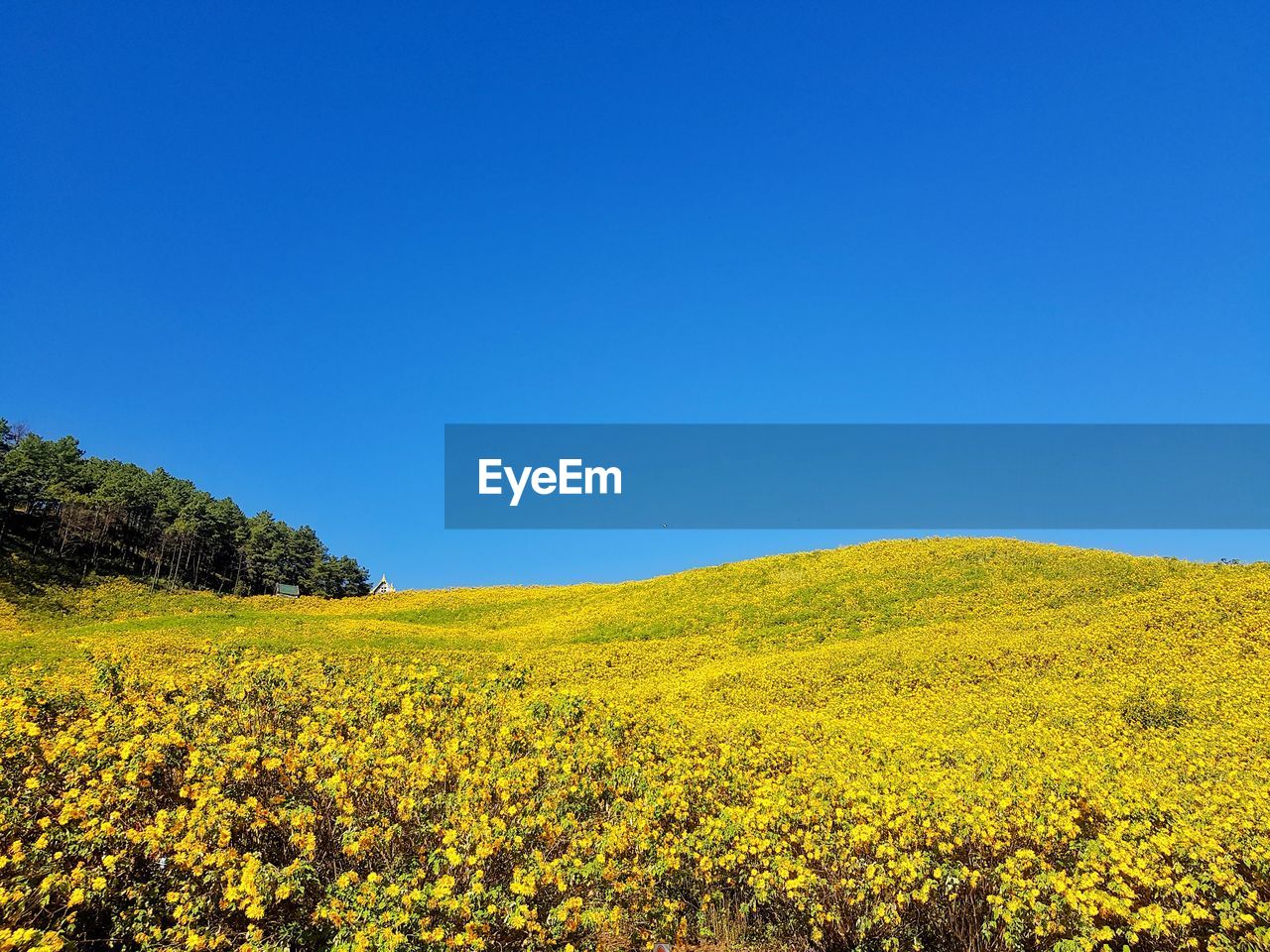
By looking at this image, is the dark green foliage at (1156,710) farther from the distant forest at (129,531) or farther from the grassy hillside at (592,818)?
the distant forest at (129,531)

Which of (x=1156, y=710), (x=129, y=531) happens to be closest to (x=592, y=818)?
(x=1156, y=710)

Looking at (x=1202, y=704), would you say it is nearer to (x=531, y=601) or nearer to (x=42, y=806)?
(x=42, y=806)

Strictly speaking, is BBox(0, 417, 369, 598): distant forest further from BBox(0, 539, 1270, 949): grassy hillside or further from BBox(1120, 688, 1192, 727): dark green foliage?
BBox(1120, 688, 1192, 727): dark green foliage

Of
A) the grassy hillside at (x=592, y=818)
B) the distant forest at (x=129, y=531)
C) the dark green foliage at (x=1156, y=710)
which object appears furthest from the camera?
the distant forest at (x=129, y=531)

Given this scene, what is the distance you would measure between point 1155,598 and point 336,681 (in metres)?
25.9

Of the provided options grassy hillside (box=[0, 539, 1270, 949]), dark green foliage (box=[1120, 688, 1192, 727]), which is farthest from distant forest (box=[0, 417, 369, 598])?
dark green foliage (box=[1120, 688, 1192, 727])

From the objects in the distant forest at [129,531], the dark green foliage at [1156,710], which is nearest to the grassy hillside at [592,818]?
the dark green foliage at [1156,710]

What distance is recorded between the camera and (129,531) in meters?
66.3

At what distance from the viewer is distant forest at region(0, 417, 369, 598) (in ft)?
192

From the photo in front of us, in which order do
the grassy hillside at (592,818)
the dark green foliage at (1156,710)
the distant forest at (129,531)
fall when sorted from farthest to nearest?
the distant forest at (129,531), the dark green foliage at (1156,710), the grassy hillside at (592,818)

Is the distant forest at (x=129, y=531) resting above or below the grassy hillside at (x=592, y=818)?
above

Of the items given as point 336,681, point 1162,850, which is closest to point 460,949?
point 336,681

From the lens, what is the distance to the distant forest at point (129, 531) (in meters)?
58.6

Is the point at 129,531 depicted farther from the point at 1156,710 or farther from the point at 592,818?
the point at 1156,710
